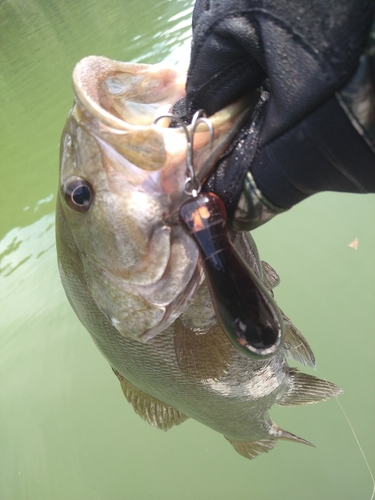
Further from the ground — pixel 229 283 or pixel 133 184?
pixel 133 184

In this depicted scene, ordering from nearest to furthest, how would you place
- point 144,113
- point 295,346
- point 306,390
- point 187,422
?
point 144,113 → point 295,346 → point 306,390 → point 187,422

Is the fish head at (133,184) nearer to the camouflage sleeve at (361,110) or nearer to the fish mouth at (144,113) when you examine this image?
the fish mouth at (144,113)

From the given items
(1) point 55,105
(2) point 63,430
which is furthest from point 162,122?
(1) point 55,105

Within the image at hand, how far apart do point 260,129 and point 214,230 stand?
23 centimetres

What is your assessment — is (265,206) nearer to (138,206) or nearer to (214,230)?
(214,230)

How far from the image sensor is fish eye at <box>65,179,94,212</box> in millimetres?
1050

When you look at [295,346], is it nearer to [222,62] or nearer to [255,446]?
[255,446]

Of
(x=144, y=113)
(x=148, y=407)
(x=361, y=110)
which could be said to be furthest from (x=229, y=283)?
(x=148, y=407)

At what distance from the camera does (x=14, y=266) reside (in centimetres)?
422

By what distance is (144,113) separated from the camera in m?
1.12

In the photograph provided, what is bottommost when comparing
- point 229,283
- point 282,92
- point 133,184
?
point 229,283

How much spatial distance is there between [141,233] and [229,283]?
29 centimetres

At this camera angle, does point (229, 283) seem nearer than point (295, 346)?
Yes

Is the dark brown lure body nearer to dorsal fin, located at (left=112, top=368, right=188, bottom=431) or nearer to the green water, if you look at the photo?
dorsal fin, located at (left=112, top=368, right=188, bottom=431)
